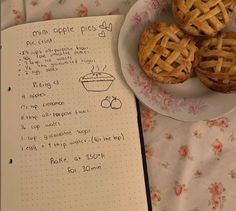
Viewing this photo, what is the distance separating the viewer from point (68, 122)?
0.63 m

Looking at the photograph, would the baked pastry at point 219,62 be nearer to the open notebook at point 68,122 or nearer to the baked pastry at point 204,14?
the baked pastry at point 204,14

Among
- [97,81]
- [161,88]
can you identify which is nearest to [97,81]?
[97,81]

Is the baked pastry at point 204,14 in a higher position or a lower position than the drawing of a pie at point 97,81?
higher

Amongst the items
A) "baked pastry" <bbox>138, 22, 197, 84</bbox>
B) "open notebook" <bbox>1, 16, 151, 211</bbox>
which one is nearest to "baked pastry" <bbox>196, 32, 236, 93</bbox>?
"baked pastry" <bbox>138, 22, 197, 84</bbox>

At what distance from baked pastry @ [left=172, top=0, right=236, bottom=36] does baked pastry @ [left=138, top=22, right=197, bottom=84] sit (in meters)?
0.02

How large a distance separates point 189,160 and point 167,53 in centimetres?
17

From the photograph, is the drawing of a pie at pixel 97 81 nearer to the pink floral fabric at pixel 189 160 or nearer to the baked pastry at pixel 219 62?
the pink floral fabric at pixel 189 160

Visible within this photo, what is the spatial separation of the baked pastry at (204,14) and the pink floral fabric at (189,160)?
54mm

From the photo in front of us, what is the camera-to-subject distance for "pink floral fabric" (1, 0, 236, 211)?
0.61m

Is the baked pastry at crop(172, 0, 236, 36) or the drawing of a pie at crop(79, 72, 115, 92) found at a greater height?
the baked pastry at crop(172, 0, 236, 36)

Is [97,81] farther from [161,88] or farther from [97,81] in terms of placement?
[161,88]

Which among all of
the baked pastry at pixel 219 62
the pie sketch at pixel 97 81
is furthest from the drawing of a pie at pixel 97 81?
the baked pastry at pixel 219 62

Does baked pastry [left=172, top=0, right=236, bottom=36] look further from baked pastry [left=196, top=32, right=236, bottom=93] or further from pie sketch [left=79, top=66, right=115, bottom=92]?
pie sketch [left=79, top=66, right=115, bottom=92]

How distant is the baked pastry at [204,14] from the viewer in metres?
0.59
